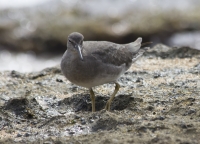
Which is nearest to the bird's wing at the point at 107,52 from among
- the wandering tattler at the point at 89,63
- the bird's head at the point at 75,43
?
the wandering tattler at the point at 89,63

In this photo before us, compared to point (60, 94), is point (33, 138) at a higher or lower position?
lower

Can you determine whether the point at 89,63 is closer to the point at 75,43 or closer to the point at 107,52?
the point at 75,43

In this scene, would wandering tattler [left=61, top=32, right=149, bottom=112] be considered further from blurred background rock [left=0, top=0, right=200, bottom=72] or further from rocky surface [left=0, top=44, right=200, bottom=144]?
blurred background rock [left=0, top=0, right=200, bottom=72]

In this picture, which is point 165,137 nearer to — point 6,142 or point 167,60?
point 6,142

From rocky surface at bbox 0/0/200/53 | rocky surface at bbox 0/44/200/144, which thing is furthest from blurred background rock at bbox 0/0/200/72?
rocky surface at bbox 0/44/200/144

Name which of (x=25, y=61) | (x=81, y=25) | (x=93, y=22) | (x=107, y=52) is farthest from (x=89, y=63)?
(x=93, y=22)

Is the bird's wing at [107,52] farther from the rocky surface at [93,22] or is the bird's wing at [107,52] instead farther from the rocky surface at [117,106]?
the rocky surface at [93,22]

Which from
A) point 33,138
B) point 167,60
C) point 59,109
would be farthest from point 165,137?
point 167,60
